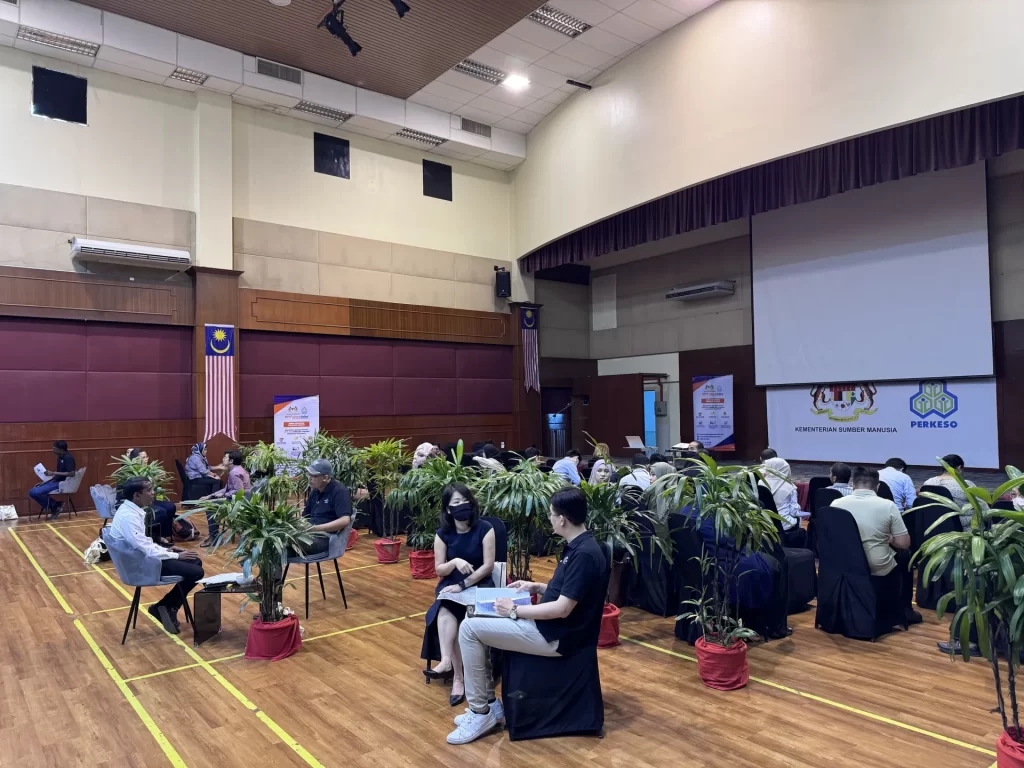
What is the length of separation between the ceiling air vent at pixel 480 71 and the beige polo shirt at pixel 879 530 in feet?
31.8

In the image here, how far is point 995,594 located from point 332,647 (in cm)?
342

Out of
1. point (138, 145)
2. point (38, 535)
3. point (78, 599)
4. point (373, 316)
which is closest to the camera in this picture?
point (78, 599)

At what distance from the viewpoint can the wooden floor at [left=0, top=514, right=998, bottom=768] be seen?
109 inches

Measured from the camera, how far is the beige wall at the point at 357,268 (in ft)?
37.1

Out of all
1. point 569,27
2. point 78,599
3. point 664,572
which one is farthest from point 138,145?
point 664,572

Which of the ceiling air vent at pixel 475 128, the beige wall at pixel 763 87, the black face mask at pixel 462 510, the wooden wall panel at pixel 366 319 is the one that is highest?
the ceiling air vent at pixel 475 128

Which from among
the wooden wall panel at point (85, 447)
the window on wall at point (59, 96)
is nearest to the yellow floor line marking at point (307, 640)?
the wooden wall panel at point (85, 447)

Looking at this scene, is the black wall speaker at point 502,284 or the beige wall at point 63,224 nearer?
the beige wall at point 63,224

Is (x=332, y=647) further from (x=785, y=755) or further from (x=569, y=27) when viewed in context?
(x=569, y=27)

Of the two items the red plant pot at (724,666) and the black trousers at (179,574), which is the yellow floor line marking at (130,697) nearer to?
the black trousers at (179,574)

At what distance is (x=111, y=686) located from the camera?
3.52 metres

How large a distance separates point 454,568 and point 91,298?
889 centimetres

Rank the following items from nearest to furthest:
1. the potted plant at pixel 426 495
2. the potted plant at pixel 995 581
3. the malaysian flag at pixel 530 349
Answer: the potted plant at pixel 995 581, the potted plant at pixel 426 495, the malaysian flag at pixel 530 349

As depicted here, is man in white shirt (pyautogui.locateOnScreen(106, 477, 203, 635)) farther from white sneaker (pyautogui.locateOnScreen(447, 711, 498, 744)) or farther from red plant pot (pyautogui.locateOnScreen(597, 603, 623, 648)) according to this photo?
red plant pot (pyautogui.locateOnScreen(597, 603, 623, 648))
